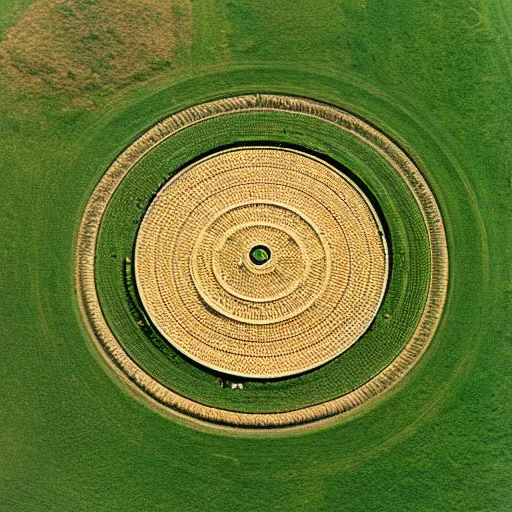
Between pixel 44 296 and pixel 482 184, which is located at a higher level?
pixel 482 184

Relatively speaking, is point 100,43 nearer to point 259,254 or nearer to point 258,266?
point 259,254

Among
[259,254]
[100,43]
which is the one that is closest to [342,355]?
[259,254]

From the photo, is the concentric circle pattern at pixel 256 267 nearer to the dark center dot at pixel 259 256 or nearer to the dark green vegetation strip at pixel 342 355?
the dark center dot at pixel 259 256

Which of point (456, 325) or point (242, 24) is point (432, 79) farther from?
point (456, 325)

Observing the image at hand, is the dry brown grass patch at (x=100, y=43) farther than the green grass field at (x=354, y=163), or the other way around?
the dry brown grass patch at (x=100, y=43)

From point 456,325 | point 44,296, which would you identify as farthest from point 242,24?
point 456,325

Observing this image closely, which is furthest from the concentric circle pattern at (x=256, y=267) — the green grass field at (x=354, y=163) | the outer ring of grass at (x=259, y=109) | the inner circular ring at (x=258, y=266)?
the green grass field at (x=354, y=163)
